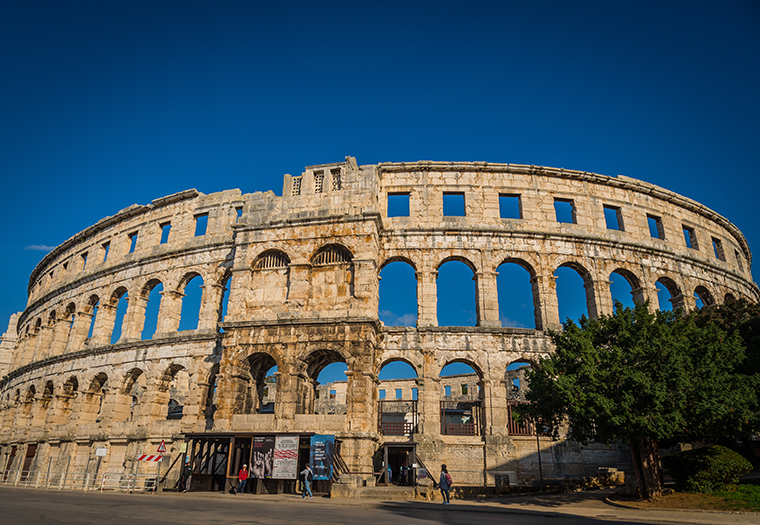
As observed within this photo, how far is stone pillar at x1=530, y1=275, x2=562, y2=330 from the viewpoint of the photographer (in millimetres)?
22656

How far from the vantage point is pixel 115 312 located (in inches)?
1160

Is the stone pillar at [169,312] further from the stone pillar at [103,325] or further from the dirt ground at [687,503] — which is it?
the dirt ground at [687,503]

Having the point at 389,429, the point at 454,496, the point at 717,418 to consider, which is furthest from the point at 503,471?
the point at 717,418

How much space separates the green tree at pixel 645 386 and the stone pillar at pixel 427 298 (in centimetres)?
723

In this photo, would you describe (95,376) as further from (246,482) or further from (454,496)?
(454,496)

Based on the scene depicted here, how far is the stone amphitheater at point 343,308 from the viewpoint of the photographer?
1989 cm

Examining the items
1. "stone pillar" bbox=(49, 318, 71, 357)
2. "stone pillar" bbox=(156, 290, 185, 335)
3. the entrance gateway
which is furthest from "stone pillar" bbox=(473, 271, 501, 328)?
"stone pillar" bbox=(49, 318, 71, 357)

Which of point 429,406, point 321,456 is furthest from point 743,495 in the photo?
point 321,456

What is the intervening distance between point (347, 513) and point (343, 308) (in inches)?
389

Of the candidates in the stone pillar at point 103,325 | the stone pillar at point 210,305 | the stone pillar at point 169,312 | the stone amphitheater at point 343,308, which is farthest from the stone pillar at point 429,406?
the stone pillar at point 103,325

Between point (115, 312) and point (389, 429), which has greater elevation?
point (115, 312)

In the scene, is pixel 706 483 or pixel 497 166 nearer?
pixel 706 483

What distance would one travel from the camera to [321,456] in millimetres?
17062

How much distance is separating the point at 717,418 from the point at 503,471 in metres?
9.05
